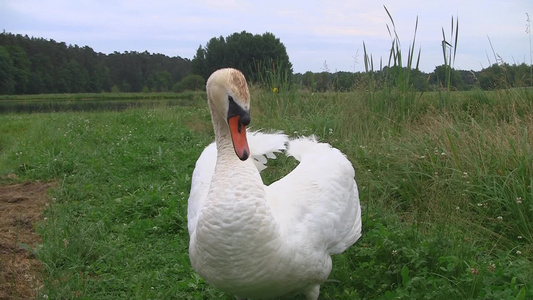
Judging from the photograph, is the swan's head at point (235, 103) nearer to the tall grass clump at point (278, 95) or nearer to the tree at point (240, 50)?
the tall grass clump at point (278, 95)

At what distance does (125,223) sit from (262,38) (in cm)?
1960

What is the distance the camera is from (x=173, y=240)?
435 centimetres

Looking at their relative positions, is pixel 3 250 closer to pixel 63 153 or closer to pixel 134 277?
pixel 134 277

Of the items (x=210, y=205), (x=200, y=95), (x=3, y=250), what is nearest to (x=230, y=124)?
(x=210, y=205)

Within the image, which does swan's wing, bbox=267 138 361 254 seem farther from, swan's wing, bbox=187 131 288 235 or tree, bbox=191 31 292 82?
tree, bbox=191 31 292 82

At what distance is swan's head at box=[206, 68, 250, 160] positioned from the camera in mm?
2664

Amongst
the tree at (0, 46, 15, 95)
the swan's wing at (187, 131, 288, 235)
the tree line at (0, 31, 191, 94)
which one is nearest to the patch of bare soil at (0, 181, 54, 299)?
the swan's wing at (187, 131, 288, 235)

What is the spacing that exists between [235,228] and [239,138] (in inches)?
19.2

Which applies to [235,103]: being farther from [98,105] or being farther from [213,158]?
[98,105]

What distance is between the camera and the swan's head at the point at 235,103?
8.74ft

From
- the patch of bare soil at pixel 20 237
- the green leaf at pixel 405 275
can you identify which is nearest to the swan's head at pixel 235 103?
the green leaf at pixel 405 275

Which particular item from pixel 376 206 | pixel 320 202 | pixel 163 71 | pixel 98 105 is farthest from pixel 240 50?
pixel 163 71

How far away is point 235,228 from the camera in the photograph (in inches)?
97.9

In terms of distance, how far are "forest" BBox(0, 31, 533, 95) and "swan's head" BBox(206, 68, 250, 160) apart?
4669mm
